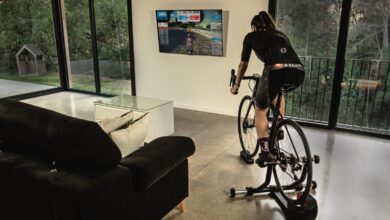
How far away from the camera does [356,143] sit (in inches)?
151

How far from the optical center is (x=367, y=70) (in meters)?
4.04

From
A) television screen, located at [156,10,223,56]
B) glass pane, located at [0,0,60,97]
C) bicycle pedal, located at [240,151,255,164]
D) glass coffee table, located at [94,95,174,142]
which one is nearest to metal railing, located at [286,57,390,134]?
television screen, located at [156,10,223,56]

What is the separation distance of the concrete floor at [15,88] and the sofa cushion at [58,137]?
4.53m

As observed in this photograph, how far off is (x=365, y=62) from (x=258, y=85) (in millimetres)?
1981

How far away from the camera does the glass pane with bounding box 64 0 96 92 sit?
6113mm

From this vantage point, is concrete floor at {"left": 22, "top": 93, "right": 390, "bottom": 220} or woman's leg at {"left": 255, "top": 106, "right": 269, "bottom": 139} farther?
woman's leg at {"left": 255, "top": 106, "right": 269, "bottom": 139}

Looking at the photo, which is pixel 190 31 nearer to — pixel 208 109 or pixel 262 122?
pixel 208 109

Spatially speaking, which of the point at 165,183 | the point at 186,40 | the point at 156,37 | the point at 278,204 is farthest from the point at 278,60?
the point at 156,37

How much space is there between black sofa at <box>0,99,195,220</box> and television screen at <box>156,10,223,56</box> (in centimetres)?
299

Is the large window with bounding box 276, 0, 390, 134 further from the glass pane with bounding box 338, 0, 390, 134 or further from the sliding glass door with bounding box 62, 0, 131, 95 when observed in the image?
the sliding glass door with bounding box 62, 0, 131, 95

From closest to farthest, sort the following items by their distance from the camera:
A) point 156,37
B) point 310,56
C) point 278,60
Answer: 1. point 278,60
2. point 310,56
3. point 156,37

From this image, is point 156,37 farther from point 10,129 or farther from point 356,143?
point 10,129

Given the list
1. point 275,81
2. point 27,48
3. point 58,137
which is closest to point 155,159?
point 58,137

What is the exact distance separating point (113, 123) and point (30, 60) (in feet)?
16.5
